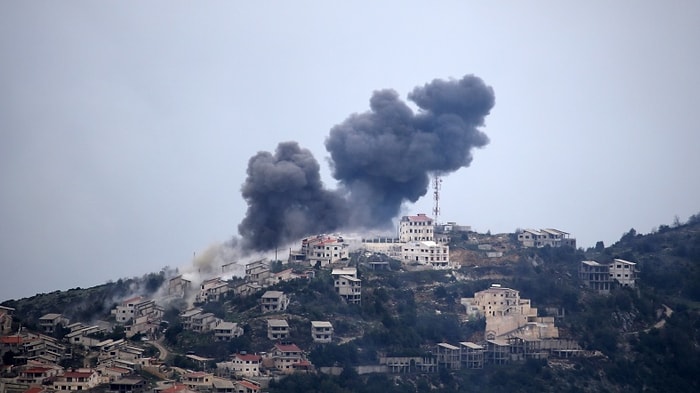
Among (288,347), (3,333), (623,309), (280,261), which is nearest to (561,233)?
(623,309)

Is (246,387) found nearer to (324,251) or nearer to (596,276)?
(324,251)

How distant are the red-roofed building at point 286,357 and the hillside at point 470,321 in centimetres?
76

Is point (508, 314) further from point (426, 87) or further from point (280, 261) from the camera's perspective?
point (426, 87)

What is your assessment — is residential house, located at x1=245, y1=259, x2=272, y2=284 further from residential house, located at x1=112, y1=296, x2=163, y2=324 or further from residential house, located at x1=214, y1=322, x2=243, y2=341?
residential house, located at x1=214, y1=322, x2=243, y2=341

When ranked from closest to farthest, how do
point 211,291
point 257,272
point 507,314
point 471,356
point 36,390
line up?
point 36,390, point 471,356, point 507,314, point 211,291, point 257,272

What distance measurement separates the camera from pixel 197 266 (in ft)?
284

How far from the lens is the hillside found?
74.0 meters

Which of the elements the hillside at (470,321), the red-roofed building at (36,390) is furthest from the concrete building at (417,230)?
the red-roofed building at (36,390)

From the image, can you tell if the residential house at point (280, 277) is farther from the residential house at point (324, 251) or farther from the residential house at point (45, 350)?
the residential house at point (45, 350)

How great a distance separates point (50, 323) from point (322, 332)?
13.1 m

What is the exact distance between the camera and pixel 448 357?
75625 mm

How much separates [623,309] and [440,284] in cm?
938

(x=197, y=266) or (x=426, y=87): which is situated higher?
(x=426, y=87)

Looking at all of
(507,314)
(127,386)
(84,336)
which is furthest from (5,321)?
(507,314)
